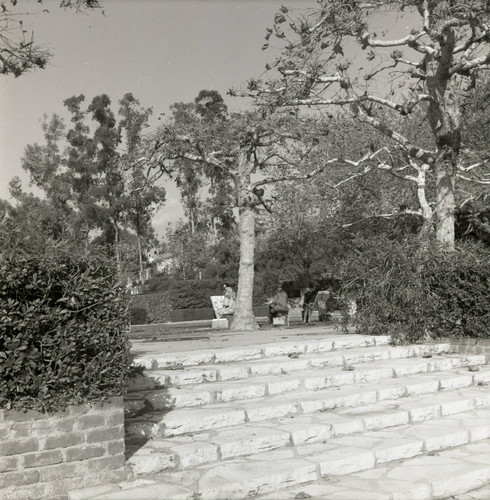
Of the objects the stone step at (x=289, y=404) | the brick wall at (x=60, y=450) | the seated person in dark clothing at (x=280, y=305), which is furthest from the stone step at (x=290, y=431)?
the seated person in dark clothing at (x=280, y=305)

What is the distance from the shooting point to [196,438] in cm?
541

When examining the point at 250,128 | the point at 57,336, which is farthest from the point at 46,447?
the point at 250,128

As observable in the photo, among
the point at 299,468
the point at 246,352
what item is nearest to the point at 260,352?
the point at 246,352

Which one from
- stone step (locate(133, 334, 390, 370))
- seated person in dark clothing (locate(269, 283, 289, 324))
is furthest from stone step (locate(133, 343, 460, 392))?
seated person in dark clothing (locate(269, 283, 289, 324))

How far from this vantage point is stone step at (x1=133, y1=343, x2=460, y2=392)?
6.74m

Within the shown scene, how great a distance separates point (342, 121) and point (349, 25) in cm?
1112

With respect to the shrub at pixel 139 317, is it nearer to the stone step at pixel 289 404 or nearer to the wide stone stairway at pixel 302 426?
the wide stone stairway at pixel 302 426

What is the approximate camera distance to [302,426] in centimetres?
577

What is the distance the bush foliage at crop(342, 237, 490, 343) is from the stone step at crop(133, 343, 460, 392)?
549 millimetres

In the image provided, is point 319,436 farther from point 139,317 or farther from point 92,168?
point 92,168

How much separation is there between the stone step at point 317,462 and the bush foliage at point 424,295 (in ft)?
11.2

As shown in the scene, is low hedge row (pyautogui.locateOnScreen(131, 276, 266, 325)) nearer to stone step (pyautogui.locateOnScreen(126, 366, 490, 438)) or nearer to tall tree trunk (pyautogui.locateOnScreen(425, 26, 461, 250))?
tall tree trunk (pyautogui.locateOnScreen(425, 26, 461, 250))

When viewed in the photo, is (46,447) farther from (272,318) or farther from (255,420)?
(272,318)

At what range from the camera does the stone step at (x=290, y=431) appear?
4923 millimetres
